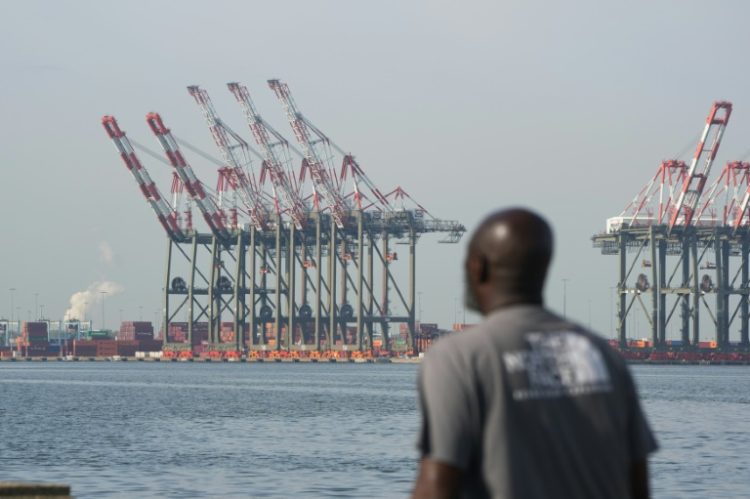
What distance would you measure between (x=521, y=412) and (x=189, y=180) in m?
152

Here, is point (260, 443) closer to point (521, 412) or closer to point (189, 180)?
point (521, 412)

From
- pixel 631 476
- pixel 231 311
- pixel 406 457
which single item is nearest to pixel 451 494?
pixel 631 476

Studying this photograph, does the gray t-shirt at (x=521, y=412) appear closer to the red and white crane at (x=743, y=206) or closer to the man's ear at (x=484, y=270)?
the man's ear at (x=484, y=270)

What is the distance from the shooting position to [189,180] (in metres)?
155

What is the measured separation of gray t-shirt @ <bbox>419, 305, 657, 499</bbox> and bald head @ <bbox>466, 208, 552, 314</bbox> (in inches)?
4.4

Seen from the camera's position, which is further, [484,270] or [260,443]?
[260,443]

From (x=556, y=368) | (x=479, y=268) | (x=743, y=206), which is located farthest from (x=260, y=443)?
(x=743, y=206)

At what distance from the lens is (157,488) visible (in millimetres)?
29078

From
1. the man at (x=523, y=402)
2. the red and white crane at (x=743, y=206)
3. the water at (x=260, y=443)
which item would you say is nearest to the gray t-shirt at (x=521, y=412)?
the man at (x=523, y=402)

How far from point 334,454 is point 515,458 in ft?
119

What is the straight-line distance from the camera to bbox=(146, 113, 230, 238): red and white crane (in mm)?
151750

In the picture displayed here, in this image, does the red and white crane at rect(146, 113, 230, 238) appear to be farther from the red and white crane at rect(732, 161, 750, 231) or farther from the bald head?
the bald head

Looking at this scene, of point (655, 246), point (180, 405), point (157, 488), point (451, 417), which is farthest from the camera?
point (655, 246)

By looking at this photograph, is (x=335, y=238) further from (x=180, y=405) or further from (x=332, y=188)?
(x=180, y=405)
